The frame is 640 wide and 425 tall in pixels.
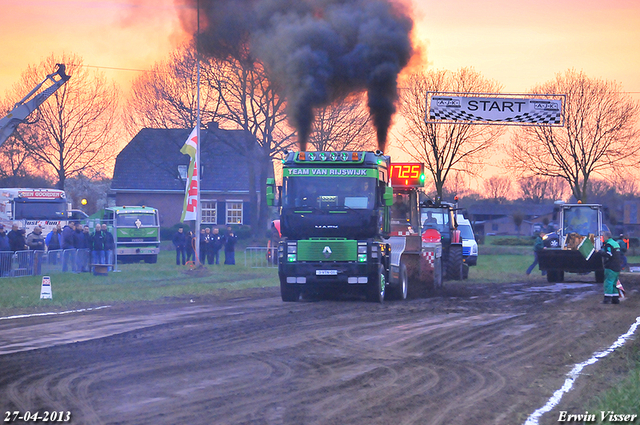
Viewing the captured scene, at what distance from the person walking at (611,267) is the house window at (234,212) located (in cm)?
A: 4371

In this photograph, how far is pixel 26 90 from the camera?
43.3 metres

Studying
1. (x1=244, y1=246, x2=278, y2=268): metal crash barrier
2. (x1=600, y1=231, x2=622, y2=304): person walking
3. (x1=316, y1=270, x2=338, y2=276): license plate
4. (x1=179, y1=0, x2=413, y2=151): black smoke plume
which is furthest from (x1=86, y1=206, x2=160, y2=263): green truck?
(x1=600, y1=231, x2=622, y2=304): person walking

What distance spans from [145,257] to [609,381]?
28524mm

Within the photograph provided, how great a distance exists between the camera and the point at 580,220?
2425 cm

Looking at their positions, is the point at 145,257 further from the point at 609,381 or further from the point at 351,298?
the point at 609,381

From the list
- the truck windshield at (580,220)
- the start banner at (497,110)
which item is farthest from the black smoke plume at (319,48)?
the truck windshield at (580,220)

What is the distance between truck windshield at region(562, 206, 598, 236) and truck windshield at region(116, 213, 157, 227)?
19.3 meters

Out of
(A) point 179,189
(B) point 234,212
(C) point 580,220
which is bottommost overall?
(C) point 580,220

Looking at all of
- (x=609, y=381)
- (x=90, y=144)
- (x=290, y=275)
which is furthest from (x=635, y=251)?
(x=609, y=381)

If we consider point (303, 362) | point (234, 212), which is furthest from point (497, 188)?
point (303, 362)

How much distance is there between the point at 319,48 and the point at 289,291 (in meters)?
7.67

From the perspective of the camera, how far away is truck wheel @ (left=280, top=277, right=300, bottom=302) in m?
16.3

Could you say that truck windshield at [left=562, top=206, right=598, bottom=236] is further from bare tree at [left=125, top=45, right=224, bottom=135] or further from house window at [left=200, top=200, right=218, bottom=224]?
house window at [left=200, top=200, right=218, bottom=224]

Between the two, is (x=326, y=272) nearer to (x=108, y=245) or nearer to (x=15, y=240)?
(x=108, y=245)
